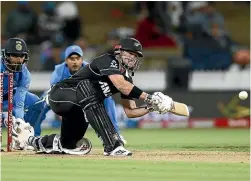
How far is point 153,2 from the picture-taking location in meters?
19.8

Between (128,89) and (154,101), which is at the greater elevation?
(128,89)

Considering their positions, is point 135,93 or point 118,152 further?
point 118,152

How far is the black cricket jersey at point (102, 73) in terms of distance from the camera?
990 cm

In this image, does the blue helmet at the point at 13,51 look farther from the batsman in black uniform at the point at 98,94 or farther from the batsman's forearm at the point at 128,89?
the batsman's forearm at the point at 128,89

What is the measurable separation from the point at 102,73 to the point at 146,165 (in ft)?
4.77

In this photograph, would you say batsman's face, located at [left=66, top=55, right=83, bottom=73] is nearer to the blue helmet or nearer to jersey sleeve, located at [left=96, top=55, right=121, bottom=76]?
the blue helmet

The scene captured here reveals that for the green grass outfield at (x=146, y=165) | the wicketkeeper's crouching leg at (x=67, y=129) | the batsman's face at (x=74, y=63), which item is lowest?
the green grass outfield at (x=146, y=165)

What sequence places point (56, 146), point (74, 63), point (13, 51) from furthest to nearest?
point (74, 63) → point (13, 51) → point (56, 146)

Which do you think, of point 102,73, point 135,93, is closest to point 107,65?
point 102,73

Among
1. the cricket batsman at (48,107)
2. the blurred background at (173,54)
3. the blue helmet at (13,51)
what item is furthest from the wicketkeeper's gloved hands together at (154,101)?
the blurred background at (173,54)

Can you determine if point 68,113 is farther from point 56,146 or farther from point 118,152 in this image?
point 118,152

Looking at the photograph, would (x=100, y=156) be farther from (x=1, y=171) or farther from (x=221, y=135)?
(x=221, y=135)

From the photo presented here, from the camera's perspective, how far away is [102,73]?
9.92 meters

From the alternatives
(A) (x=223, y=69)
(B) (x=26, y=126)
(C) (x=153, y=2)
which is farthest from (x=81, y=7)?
(B) (x=26, y=126)
